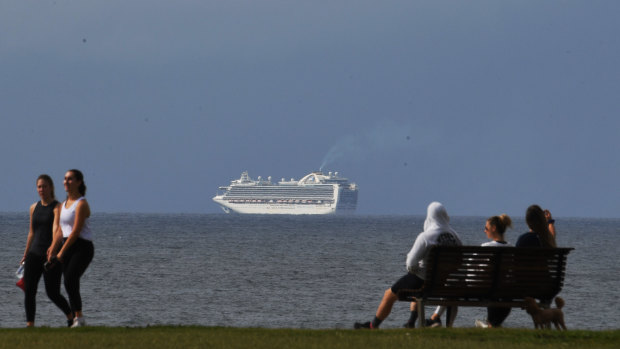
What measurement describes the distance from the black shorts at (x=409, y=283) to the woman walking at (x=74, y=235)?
111 inches

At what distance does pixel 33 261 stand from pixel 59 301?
1.47 ft

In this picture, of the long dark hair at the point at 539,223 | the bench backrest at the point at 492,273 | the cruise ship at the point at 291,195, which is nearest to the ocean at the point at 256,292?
the long dark hair at the point at 539,223

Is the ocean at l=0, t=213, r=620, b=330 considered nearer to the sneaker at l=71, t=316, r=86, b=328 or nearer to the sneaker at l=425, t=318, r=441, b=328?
the sneaker at l=425, t=318, r=441, b=328

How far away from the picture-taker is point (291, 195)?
164 metres

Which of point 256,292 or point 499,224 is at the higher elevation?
point 499,224

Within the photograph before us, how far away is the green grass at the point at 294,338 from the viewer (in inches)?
291

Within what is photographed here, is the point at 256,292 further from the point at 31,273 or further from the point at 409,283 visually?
the point at 409,283

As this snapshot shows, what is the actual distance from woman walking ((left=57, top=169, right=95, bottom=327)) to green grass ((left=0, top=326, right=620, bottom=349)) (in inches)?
19.8

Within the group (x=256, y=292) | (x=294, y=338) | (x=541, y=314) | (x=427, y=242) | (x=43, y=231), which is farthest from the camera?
(x=256, y=292)

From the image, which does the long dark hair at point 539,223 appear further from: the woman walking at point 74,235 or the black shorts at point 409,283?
the woman walking at point 74,235

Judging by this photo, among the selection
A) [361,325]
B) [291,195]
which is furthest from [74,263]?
[291,195]

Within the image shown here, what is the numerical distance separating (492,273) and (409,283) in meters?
0.75

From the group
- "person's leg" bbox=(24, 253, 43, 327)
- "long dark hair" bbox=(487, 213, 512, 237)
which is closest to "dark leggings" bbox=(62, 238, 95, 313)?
"person's leg" bbox=(24, 253, 43, 327)

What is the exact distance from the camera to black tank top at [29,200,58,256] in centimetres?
884
